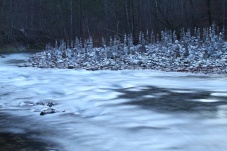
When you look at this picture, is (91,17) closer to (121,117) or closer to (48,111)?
(48,111)

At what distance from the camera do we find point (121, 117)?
6.14 m

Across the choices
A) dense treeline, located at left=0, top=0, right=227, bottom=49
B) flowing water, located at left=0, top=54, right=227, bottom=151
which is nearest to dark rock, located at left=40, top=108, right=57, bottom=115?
flowing water, located at left=0, top=54, right=227, bottom=151

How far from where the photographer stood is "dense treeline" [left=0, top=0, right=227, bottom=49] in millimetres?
34750

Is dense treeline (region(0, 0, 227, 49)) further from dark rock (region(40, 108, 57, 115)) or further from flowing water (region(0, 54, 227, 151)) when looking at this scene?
dark rock (region(40, 108, 57, 115))

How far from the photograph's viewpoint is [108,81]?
11.4 meters

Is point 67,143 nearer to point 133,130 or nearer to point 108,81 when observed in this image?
point 133,130

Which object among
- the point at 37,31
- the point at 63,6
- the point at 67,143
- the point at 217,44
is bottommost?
the point at 67,143

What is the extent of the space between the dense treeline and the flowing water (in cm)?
2050

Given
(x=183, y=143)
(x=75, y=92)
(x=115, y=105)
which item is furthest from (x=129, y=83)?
(x=183, y=143)

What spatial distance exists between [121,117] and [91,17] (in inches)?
1857

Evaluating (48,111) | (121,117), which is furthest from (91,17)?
(121,117)

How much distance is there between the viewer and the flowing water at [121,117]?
15.2 ft

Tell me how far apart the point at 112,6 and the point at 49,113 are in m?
41.7

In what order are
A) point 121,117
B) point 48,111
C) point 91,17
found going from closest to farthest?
point 121,117, point 48,111, point 91,17
